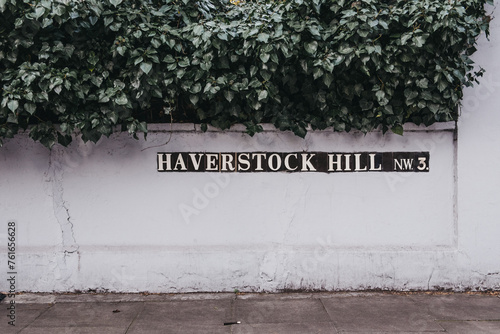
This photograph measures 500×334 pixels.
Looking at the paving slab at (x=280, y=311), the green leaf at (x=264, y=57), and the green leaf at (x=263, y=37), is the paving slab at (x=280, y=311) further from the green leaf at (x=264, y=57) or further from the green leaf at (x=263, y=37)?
the green leaf at (x=263, y=37)

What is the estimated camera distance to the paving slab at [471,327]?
4.34m

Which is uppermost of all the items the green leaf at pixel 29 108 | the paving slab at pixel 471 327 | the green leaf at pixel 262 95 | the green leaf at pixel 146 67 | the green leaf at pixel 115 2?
the green leaf at pixel 115 2

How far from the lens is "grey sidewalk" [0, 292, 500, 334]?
4.43 m

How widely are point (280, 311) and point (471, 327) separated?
2.02m

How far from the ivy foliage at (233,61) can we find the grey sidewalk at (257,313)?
197 cm

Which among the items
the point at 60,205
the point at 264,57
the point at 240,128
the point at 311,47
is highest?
the point at 311,47

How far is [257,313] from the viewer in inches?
189

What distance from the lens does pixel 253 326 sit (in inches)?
176

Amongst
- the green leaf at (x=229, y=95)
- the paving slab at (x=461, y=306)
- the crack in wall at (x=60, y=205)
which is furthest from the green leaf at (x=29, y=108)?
the paving slab at (x=461, y=306)

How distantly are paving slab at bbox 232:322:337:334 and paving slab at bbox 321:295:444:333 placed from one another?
0.14 metres

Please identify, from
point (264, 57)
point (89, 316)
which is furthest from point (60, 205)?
point (264, 57)

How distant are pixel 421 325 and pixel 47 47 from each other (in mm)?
5028

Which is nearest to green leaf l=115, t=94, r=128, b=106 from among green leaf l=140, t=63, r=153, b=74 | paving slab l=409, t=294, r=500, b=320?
green leaf l=140, t=63, r=153, b=74

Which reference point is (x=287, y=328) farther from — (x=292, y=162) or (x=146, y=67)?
(x=146, y=67)
